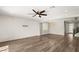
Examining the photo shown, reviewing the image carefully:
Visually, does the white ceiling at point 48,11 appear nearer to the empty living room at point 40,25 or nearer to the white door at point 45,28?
the empty living room at point 40,25

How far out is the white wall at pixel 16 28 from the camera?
148 cm

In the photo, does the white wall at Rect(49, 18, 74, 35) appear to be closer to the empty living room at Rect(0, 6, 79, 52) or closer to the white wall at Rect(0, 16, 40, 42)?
the empty living room at Rect(0, 6, 79, 52)

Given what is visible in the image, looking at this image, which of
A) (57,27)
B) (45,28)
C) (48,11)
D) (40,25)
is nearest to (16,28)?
(40,25)

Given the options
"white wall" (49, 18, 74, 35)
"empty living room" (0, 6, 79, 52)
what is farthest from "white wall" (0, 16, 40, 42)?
"white wall" (49, 18, 74, 35)

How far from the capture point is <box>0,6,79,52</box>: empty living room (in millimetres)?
1487

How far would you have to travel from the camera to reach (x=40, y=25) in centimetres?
167

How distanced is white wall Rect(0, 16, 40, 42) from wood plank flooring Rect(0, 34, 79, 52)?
0.36ft

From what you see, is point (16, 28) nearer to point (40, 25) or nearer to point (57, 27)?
point (40, 25)

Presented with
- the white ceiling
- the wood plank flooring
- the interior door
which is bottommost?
the wood plank flooring

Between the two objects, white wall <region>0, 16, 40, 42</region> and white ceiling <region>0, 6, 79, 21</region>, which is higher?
white ceiling <region>0, 6, 79, 21</region>

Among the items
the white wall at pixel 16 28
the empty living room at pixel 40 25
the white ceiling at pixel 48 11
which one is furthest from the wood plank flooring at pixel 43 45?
the white ceiling at pixel 48 11

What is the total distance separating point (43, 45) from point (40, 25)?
438 millimetres
